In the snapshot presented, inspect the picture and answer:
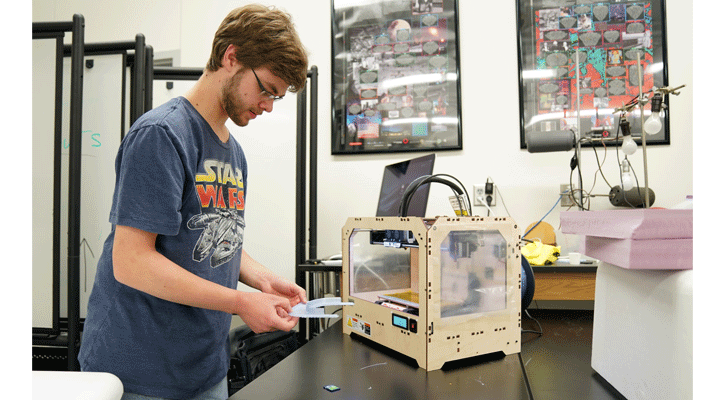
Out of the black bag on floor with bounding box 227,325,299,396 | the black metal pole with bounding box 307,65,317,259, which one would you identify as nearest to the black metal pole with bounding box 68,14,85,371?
the black bag on floor with bounding box 227,325,299,396

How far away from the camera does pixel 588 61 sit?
2.03 metres

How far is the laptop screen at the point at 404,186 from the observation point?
1517 millimetres

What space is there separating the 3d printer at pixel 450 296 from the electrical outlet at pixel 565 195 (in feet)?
4.26

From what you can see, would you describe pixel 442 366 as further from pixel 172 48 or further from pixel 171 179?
pixel 172 48

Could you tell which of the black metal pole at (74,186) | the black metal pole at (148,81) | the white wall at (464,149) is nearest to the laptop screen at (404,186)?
the white wall at (464,149)

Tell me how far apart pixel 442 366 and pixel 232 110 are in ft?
2.35

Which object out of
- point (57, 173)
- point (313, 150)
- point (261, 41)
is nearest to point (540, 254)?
point (313, 150)

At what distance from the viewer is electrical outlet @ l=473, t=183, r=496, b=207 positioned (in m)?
2.08

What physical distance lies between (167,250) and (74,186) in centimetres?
91

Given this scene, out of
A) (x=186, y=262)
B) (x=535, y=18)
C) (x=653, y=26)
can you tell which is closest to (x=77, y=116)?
(x=186, y=262)

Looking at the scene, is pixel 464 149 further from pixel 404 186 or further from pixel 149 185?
pixel 149 185

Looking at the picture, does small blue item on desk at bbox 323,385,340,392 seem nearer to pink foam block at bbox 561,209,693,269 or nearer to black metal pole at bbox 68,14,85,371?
pink foam block at bbox 561,209,693,269

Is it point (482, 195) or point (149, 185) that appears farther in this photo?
point (482, 195)

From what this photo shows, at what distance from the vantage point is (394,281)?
109cm
